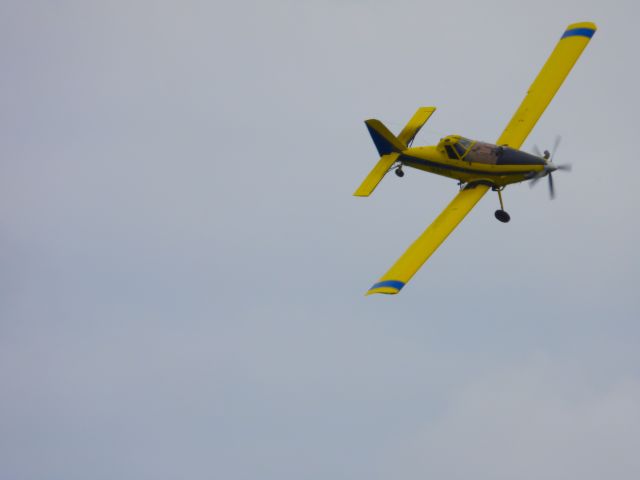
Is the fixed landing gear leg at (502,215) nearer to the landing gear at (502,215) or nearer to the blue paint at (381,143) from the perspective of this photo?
the landing gear at (502,215)

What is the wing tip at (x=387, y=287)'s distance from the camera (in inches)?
1662

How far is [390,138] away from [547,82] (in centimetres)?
708

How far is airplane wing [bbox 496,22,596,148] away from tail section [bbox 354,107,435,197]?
3910 millimetres

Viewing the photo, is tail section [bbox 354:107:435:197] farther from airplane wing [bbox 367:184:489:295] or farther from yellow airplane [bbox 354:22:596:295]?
airplane wing [bbox 367:184:489:295]

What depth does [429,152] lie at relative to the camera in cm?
4975

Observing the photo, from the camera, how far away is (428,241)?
4462cm

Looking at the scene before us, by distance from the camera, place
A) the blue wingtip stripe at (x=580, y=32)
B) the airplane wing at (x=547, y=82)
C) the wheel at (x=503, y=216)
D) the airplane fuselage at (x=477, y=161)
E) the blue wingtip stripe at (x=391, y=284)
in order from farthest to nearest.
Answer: the blue wingtip stripe at (x=580, y=32)
the airplane wing at (x=547, y=82)
the wheel at (x=503, y=216)
the airplane fuselage at (x=477, y=161)
the blue wingtip stripe at (x=391, y=284)

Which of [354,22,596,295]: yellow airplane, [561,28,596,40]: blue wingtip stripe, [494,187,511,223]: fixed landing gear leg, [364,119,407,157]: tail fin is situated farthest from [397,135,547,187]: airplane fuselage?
[561,28,596,40]: blue wingtip stripe

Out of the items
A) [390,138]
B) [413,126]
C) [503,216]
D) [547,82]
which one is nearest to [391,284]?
[503,216]

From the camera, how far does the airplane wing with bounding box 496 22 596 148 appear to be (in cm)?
4900

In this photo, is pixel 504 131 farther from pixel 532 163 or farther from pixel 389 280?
pixel 389 280

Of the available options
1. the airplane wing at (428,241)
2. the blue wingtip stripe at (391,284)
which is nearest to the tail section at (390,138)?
the airplane wing at (428,241)

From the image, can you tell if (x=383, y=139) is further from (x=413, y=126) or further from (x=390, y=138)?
(x=413, y=126)

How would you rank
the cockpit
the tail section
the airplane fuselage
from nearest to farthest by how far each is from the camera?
1. the airplane fuselage
2. the cockpit
3. the tail section
